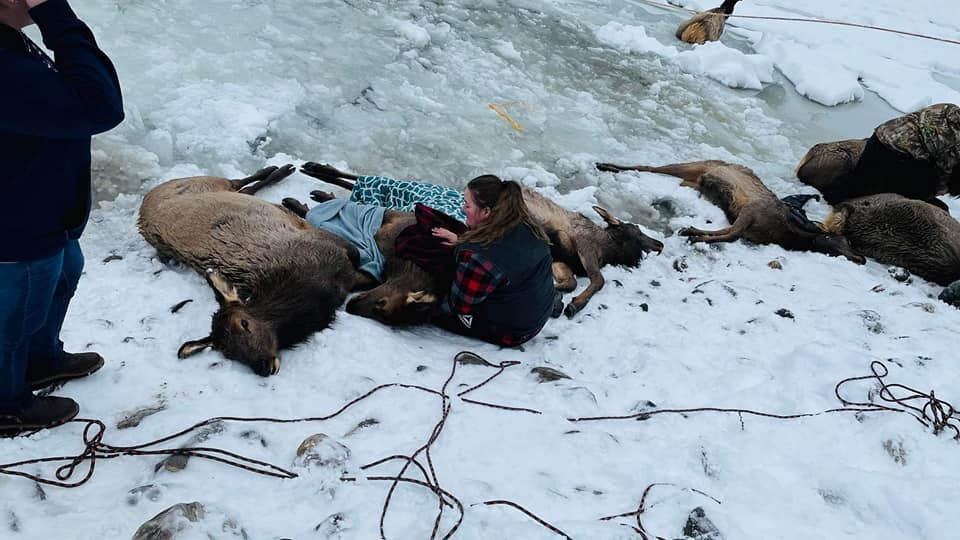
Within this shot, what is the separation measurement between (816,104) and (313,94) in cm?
774

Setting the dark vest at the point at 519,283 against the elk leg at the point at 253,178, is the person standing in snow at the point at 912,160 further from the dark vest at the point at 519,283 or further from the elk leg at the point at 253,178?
the elk leg at the point at 253,178

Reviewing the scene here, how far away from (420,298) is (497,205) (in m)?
0.99

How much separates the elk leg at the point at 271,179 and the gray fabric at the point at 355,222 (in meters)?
0.66

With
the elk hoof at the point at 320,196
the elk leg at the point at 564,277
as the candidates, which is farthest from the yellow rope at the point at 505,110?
the elk hoof at the point at 320,196

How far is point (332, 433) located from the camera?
324cm

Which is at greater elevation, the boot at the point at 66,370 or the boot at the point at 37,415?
the boot at the point at 37,415

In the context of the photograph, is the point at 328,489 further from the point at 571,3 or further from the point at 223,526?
the point at 571,3

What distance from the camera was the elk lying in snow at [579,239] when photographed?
5.71 m

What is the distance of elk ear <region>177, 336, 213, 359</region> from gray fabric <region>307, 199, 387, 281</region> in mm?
1516

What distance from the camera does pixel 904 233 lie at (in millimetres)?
6730

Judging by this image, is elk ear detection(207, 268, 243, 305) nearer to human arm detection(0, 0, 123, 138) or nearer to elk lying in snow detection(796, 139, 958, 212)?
human arm detection(0, 0, 123, 138)

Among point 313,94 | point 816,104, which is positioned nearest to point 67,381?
point 313,94

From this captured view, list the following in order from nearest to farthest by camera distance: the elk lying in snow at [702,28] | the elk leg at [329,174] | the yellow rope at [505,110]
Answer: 1. the elk leg at [329,174]
2. the yellow rope at [505,110]
3. the elk lying in snow at [702,28]

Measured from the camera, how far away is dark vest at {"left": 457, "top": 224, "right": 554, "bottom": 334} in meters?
4.12
